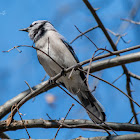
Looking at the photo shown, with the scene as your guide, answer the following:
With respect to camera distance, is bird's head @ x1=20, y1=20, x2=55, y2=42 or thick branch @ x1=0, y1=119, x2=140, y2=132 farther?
bird's head @ x1=20, y1=20, x2=55, y2=42

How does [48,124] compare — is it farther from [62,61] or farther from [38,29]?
[38,29]

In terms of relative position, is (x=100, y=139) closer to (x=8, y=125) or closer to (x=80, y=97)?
(x=8, y=125)

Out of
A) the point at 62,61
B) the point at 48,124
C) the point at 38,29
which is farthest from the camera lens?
the point at 38,29

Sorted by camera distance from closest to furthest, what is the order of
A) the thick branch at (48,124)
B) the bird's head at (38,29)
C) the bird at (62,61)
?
the thick branch at (48,124)
the bird at (62,61)
the bird's head at (38,29)

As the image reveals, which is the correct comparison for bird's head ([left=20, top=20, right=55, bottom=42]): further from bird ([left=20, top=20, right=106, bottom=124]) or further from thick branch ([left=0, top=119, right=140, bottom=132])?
thick branch ([left=0, top=119, right=140, bottom=132])

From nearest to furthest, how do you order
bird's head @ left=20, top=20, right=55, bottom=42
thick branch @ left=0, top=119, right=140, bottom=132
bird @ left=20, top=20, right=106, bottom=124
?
1. thick branch @ left=0, top=119, right=140, bottom=132
2. bird @ left=20, top=20, right=106, bottom=124
3. bird's head @ left=20, top=20, right=55, bottom=42

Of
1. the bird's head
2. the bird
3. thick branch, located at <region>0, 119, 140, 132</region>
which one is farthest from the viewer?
the bird's head

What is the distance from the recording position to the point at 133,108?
371cm

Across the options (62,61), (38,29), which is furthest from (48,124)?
(38,29)

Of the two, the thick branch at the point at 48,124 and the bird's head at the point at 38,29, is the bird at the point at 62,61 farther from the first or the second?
the thick branch at the point at 48,124

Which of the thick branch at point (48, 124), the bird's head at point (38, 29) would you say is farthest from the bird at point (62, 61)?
the thick branch at point (48, 124)

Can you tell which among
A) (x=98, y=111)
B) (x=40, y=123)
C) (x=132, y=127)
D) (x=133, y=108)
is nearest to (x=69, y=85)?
(x=98, y=111)

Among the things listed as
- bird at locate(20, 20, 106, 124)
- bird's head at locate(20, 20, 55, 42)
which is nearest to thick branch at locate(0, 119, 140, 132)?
bird at locate(20, 20, 106, 124)

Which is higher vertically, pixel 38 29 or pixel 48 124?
pixel 38 29
